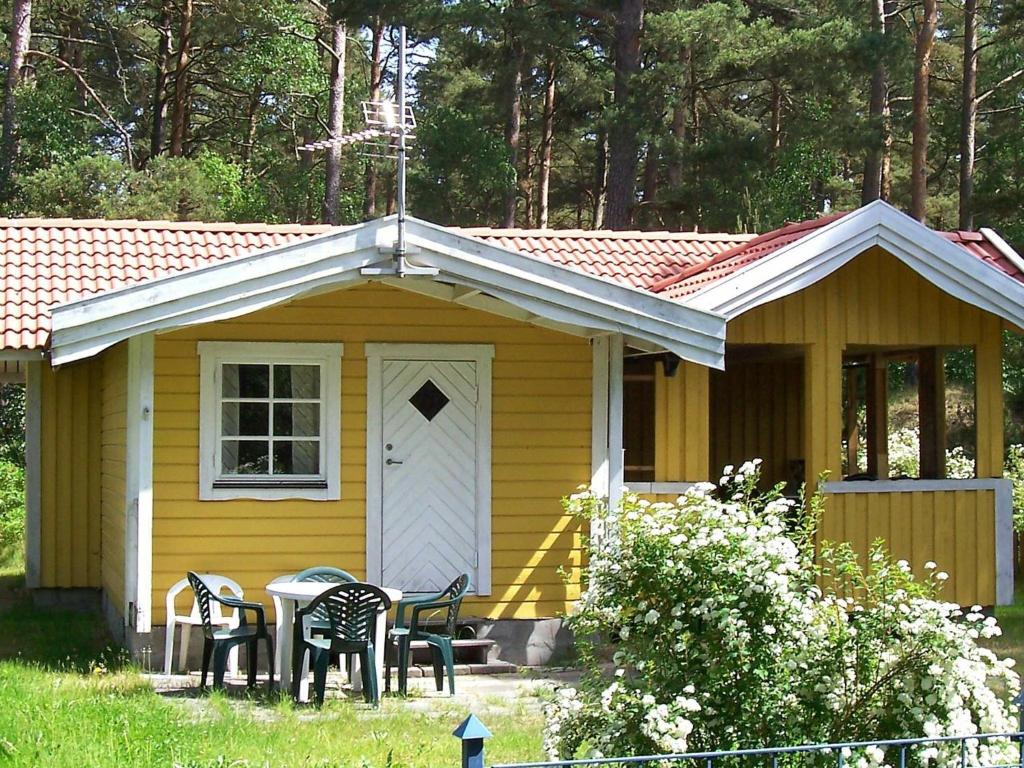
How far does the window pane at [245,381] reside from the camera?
11.3 metres

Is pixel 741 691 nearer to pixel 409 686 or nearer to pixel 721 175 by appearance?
pixel 409 686

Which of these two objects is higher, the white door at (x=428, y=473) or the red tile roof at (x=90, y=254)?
the red tile roof at (x=90, y=254)

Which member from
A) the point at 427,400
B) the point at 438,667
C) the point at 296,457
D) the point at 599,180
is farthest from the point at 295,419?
the point at 599,180

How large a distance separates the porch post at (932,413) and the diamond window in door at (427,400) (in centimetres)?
493

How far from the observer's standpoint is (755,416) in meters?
16.8

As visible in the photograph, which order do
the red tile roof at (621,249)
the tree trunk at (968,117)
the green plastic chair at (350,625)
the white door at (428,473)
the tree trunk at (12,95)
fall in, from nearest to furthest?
the green plastic chair at (350,625) → the white door at (428,473) → the red tile roof at (621,249) → the tree trunk at (12,95) → the tree trunk at (968,117)

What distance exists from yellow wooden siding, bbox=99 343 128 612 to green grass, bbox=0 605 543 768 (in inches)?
64.1

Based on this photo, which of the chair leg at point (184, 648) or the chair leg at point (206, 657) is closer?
the chair leg at point (206, 657)

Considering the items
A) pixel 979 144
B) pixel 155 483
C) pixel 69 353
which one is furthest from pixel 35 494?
pixel 979 144

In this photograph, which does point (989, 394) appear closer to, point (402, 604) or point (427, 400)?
point (427, 400)

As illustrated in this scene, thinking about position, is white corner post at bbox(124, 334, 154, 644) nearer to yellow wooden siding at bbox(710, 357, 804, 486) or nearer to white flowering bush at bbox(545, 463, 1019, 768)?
white flowering bush at bbox(545, 463, 1019, 768)

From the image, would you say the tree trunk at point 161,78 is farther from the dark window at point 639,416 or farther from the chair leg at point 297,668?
the chair leg at point 297,668

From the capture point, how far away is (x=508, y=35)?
87.8 ft

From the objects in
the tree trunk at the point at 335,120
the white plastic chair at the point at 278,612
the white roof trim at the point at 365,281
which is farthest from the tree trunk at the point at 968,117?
the white plastic chair at the point at 278,612
